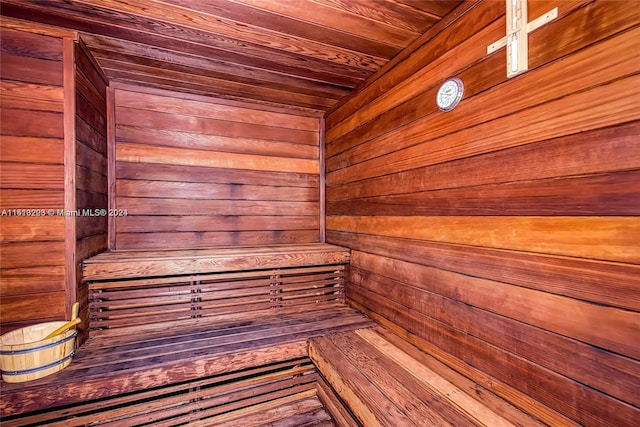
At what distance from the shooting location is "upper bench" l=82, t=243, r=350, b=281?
2100 millimetres

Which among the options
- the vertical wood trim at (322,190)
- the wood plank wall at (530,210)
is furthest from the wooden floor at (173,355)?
the vertical wood trim at (322,190)

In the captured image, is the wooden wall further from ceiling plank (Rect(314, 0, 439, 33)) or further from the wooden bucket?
ceiling plank (Rect(314, 0, 439, 33))

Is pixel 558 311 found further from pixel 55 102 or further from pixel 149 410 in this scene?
pixel 55 102

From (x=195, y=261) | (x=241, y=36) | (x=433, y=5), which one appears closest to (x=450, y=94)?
(x=433, y=5)

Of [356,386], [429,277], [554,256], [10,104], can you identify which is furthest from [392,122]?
[10,104]

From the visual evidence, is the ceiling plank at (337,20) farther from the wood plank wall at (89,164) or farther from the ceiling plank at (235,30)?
the wood plank wall at (89,164)

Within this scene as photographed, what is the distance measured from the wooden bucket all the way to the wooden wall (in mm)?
255

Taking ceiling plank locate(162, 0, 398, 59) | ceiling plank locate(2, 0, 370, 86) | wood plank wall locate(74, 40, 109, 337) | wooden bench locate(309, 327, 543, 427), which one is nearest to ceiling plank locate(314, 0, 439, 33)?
ceiling plank locate(162, 0, 398, 59)

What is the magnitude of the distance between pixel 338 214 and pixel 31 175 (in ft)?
8.09

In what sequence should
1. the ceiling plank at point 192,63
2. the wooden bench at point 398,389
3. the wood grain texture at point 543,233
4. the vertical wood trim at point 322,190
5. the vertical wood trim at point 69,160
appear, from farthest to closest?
the vertical wood trim at point 322,190, the ceiling plank at point 192,63, the vertical wood trim at point 69,160, the wooden bench at point 398,389, the wood grain texture at point 543,233

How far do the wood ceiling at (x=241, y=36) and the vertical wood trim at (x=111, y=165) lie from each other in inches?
9.2

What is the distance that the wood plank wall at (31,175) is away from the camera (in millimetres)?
1777

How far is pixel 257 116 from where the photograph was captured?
3162mm

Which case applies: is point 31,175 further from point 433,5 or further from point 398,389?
point 433,5
